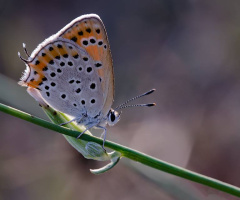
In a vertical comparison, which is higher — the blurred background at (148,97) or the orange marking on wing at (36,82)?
the orange marking on wing at (36,82)

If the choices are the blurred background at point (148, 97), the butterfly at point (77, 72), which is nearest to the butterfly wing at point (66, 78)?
the butterfly at point (77, 72)

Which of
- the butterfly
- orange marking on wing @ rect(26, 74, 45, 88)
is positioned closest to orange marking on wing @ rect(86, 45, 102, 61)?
the butterfly

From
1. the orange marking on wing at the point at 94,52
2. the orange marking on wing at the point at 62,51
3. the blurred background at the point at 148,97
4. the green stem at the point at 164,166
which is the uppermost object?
the orange marking on wing at the point at 62,51

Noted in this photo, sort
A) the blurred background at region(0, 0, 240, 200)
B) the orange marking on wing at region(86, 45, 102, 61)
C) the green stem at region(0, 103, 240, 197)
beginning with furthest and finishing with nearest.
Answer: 1. the blurred background at region(0, 0, 240, 200)
2. the orange marking on wing at region(86, 45, 102, 61)
3. the green stem at region(0, 103, 240, 197)


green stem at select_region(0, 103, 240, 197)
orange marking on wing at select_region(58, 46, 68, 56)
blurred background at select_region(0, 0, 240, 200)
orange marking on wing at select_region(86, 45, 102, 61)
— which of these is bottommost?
blurred background at select_region(0, 0, 240, 200)

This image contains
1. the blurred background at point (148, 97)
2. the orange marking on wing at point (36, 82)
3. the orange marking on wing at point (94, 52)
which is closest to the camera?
the orange marking on wing at point (36, 82)

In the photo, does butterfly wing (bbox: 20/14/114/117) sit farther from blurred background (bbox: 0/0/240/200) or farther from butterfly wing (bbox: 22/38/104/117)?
blurred background (bbox: 0/0/240/200)

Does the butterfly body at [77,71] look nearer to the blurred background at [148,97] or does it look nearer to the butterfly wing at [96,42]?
the butterfly wing at [96,42]

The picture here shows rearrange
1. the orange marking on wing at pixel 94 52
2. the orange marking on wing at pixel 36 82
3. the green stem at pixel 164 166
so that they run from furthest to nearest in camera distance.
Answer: the orange marking on wing at pixel 94 52
the orange marking on wing at pixel 36 82
the green stem at pixel 164 166
